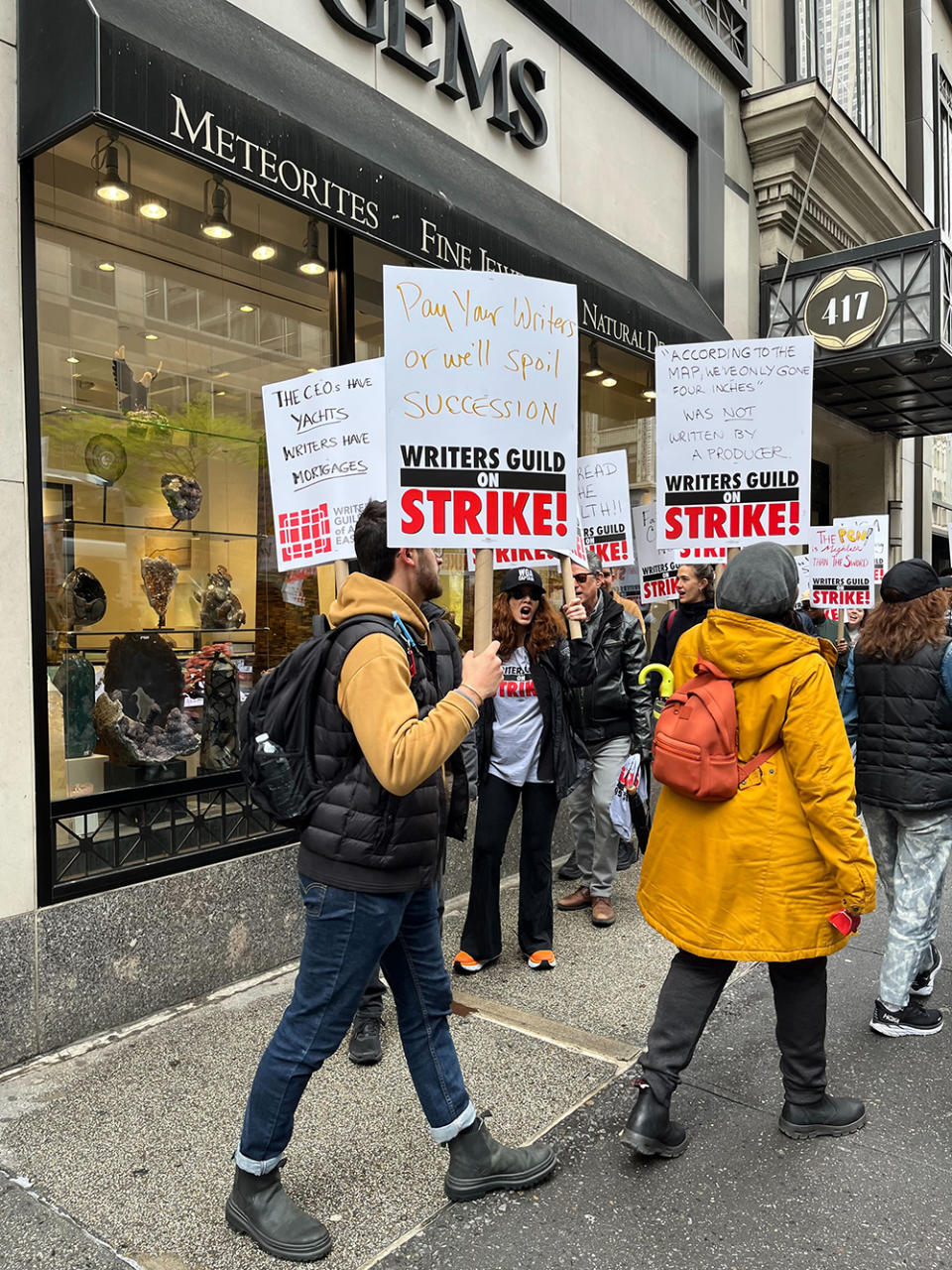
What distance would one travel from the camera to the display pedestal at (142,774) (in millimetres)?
4695

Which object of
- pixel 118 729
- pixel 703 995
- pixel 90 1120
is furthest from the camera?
pixel 118 729

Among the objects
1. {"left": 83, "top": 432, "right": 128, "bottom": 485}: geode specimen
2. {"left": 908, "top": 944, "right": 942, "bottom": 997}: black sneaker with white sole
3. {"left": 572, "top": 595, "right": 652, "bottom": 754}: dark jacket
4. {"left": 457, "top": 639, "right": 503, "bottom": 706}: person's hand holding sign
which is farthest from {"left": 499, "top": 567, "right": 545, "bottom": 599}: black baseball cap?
{"left": 908, "top": 944, "right": 942, "bottom": 997}: black sneaker with white sole

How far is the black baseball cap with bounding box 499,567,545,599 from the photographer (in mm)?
4965

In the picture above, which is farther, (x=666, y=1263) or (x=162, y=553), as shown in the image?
(x=162, y=553)

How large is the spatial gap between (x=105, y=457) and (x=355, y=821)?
126 inches

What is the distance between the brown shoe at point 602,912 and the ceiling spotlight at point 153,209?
451cm

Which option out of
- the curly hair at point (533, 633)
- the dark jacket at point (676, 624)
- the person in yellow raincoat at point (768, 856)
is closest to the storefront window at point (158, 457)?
the curly hair at point (533, 633)

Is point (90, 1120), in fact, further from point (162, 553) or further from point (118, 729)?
point (162, 553)

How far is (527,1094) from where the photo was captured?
Answer: 12.0ft

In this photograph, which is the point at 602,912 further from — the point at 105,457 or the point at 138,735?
the point at 105,457

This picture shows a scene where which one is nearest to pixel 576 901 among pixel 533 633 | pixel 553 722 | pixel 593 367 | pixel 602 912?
pixel 602 912

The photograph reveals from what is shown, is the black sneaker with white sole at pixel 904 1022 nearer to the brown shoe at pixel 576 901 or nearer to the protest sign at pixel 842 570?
the brown shoe at pixel 576 901

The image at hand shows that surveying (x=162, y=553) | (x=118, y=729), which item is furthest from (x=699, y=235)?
(x=118, y=729)

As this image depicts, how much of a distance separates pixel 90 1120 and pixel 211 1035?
74 cm
